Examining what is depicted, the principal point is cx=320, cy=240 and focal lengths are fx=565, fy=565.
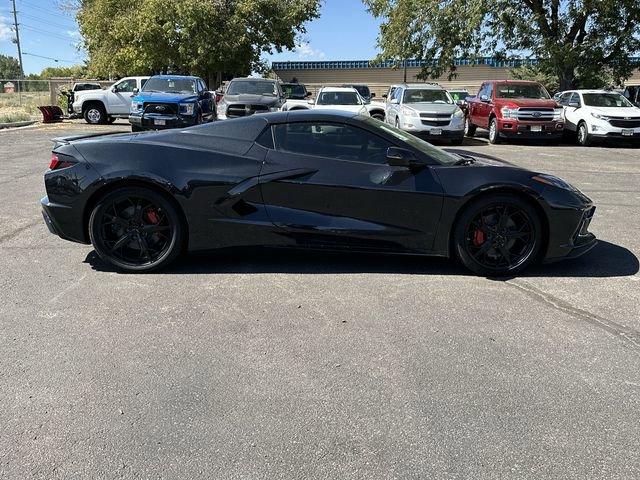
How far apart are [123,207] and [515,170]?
3.36 m

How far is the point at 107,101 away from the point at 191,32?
10.7m

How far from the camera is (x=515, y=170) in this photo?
4793 millimetres

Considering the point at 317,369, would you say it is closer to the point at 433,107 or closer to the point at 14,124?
the point at 433,107

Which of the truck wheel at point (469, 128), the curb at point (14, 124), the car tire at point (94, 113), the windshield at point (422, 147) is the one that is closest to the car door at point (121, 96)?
the car tire at point (94, 113)

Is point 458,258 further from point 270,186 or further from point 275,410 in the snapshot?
point 275,410

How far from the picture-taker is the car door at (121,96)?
888 inches

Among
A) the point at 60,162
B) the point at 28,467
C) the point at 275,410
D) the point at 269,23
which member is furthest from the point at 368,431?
the point at 269,23

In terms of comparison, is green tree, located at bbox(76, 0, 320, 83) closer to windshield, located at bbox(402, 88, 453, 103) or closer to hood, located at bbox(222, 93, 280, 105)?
hood, located at bbox(222, 93, 280, 105)

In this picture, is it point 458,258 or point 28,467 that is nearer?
point 28,467

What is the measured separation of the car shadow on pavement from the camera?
4969 millimetres

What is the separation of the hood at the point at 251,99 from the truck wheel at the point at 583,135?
943 cm

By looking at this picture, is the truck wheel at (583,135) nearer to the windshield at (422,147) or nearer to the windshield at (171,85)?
the windshield at (171,85)

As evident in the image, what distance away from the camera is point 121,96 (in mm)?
22562

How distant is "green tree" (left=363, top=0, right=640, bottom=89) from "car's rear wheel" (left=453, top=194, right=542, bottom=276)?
19957mm
